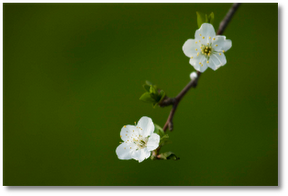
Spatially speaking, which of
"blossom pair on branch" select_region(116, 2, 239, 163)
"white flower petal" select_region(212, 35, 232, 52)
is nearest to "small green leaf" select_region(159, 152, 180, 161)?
"blossom pair on branch" select_region(116, 2, 239, 163)

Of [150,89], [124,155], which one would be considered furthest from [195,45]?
[124,155]

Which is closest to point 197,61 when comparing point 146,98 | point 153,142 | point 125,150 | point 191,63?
point 191,63

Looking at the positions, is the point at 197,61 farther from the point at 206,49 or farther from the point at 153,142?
the point at 153,142

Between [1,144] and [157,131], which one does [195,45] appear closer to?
[157,131]

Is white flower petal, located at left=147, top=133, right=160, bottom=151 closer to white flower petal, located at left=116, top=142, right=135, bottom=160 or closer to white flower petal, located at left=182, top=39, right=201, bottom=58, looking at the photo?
white flower petal, located at left=116, top=142, right=135, bottom=160

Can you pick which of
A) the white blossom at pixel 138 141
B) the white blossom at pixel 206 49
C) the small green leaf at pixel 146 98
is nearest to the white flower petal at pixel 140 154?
the white blossom at pixel 138 141

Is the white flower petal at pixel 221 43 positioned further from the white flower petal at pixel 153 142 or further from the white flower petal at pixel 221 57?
the white flower petal at pixel 153 142
